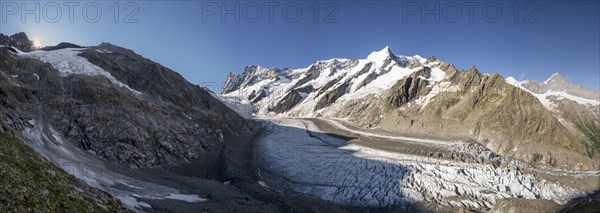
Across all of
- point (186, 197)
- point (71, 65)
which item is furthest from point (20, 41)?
point (186, 197)

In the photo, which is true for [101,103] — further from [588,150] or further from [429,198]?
[588,150]

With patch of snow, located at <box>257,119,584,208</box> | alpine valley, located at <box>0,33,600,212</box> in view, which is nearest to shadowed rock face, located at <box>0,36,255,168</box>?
alpine valley, located at <box>0,33,600,212</box>

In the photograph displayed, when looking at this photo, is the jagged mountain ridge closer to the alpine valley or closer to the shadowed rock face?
the alpine valley

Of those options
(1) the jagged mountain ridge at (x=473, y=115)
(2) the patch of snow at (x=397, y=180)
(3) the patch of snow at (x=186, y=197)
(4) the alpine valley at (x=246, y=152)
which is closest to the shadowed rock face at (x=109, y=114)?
(4) the alpine valley at (x=246, y=152)

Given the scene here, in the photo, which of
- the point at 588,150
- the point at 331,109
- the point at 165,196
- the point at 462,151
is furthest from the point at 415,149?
the point at 331,109

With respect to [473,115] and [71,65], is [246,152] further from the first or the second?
[473,115]
